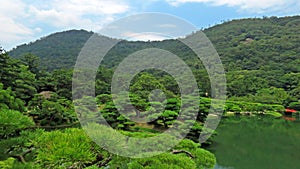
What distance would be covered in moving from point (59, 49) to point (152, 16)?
160 ft

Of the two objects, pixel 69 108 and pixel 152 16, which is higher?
pixel 152 16

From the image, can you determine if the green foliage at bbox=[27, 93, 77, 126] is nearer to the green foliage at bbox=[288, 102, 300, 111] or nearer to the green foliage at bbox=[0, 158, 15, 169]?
the green foliage at bbox=[0, 158, 15, 169]

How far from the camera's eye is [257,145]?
31.6ft

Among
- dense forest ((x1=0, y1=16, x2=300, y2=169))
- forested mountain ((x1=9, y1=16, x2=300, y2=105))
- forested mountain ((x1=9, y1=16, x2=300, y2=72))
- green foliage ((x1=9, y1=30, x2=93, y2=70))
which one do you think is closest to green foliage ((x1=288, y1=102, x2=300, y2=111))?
dense forest ((x1=0, y1=16, x2=300, y2=169))

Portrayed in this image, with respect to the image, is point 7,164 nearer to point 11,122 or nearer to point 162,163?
point 11,122

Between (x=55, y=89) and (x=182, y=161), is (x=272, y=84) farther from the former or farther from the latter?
(x=182, y=161)

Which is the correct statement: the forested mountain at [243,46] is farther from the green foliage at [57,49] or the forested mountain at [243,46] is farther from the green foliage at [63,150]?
the green foliage at [63,150]

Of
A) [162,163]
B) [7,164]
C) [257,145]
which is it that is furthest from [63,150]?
[257,145]

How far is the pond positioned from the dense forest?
3.29 feet

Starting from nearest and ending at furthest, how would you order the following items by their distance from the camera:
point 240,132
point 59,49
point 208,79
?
point 240,132 < point 208,79 < point 59,49

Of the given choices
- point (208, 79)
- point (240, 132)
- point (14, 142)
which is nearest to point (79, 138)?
point (14, 142)

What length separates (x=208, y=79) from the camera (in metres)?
21.6

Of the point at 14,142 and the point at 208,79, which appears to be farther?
the point at 208,79

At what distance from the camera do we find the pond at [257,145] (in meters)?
7.65
